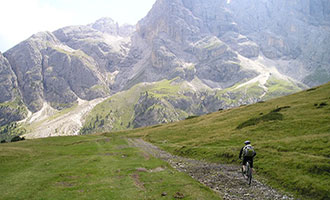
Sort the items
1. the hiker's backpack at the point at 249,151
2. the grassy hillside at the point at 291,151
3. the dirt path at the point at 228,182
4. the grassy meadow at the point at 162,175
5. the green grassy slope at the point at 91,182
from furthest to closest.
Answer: the hiker's backpack at the point at 249,151 < the grassy hillside at the point at 291,151 < the green grassy slope at the point at 91,182 < the grassy meadow at the point at 162,175 < the dirt path at the point at 228,182

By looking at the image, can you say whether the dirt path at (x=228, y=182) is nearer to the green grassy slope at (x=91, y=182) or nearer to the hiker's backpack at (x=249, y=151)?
the green grassy slope at (x=91, y=182)

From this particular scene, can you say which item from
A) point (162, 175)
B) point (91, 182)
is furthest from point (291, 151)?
point (91, 182)

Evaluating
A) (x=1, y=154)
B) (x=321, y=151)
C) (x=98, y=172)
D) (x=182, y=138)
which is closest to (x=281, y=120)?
(x=321, y=151)

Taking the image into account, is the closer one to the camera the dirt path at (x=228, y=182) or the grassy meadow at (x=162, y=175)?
the dirt path at (x=228, y=182)

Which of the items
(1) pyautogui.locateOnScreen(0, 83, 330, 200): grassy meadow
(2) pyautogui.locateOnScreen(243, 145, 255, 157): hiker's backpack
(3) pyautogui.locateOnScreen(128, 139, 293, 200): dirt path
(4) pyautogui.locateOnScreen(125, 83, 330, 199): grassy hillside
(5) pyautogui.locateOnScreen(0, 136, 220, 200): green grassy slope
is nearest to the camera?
(3) pyautogui.locateOnScreen(128, 139, 293, 200): dirt path

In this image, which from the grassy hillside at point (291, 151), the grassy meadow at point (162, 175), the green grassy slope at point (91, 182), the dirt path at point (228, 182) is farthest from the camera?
the grassy hillside at point (291, 151)

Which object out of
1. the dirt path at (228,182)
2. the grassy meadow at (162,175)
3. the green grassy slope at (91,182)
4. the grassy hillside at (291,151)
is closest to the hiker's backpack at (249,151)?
the dirt path at (228,182)

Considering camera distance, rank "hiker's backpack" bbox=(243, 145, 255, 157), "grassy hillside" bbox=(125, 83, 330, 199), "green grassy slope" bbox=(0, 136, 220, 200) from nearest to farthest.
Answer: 1. "green grassy slope" bbox=(0, 136, 220, 200)
2. "grassy hillside" bbox=(125, 83, 330, 199)
3. "hiker's backpack" bbox=(243, 145, 255, 157)

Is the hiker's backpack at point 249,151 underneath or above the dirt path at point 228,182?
above

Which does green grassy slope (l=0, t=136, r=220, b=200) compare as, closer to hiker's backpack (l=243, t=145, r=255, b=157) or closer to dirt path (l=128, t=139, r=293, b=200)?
dirt path (l=128, t=139, r=293, b=200)

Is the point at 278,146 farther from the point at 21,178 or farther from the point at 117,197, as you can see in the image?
the point at 21,178

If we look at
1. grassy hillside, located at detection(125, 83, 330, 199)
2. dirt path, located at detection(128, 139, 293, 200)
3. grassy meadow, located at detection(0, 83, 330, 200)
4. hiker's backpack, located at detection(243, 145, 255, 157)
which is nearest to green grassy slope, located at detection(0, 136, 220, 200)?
grassy meadow, located at detection(0, 83, 330, 200)

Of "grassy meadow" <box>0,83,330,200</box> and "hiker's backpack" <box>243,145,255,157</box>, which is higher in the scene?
"hiker's backpack" <box>243,145,255,157</box>

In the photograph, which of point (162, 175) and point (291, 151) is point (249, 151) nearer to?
point (291, 151)
